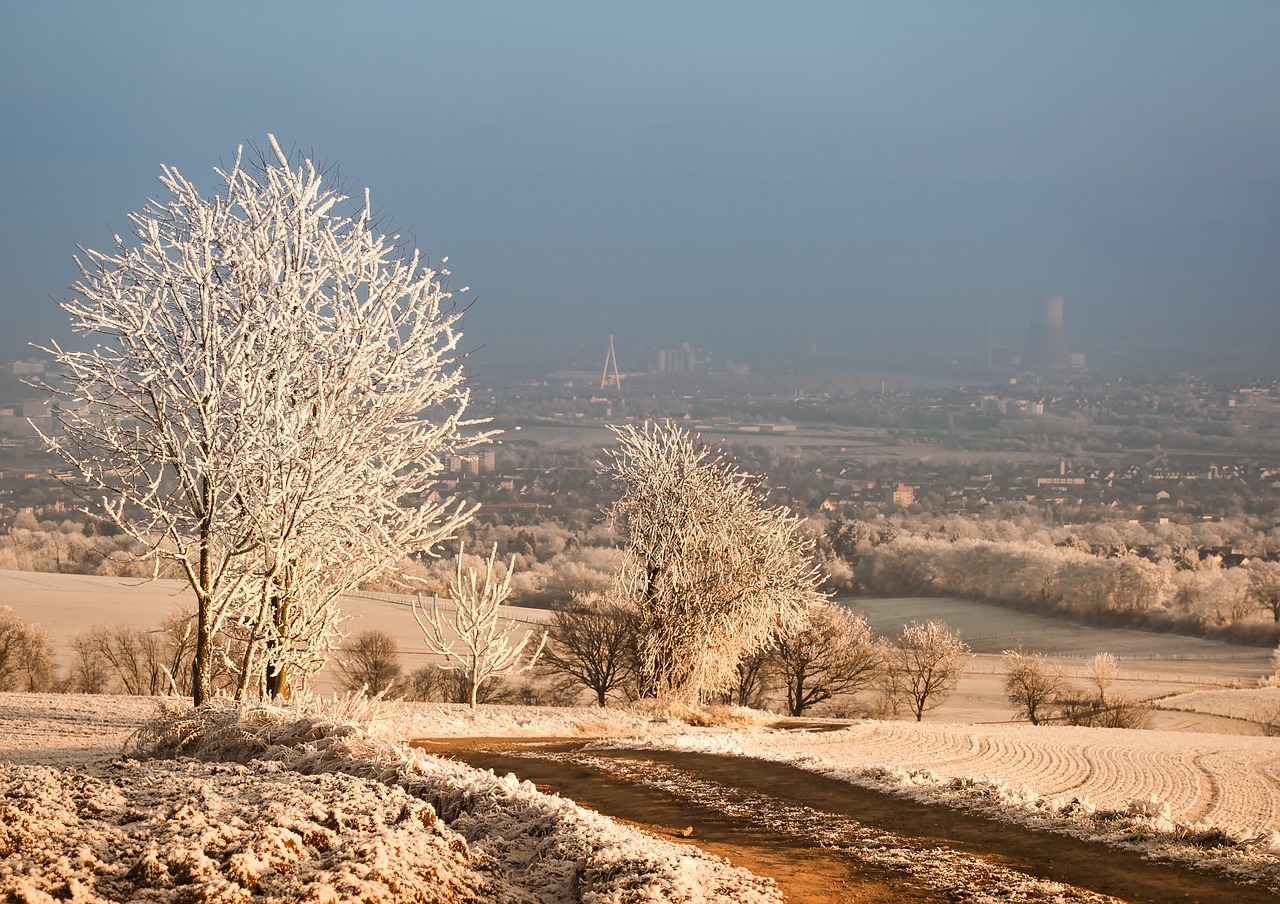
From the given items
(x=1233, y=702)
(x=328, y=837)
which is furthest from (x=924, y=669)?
(x=328, y=837)

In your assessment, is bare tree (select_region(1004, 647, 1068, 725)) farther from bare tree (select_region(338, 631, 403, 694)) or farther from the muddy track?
the muddy track

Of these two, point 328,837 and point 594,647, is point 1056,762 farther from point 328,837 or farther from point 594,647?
point 594,647

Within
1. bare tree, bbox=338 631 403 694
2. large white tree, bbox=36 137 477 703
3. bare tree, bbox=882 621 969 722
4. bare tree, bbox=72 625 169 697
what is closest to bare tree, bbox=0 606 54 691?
bare tree, bbox=72 625 169 697

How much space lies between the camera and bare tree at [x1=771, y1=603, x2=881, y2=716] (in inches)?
1524

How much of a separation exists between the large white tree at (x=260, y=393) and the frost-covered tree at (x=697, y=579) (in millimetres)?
14004

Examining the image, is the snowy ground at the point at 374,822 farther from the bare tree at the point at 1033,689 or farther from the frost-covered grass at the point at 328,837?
the bare tree at the point at 1033,689

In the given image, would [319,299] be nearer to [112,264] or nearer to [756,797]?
[112,264]

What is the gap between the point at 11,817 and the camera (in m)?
4.91

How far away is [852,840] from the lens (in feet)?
23.7

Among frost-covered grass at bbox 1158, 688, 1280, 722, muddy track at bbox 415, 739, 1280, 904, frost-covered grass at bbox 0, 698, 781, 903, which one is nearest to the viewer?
frost-covered grass at bbox 0, 698, 781, 903

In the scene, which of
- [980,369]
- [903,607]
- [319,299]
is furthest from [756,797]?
[980,369]

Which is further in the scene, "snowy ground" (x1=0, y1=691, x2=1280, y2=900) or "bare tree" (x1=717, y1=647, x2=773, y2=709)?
"bare tree" (x1=717, y1=647, x2=773, y2=709)

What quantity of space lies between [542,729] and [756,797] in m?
7.38

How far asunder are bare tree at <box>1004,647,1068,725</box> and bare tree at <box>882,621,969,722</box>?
2422 millimetres
